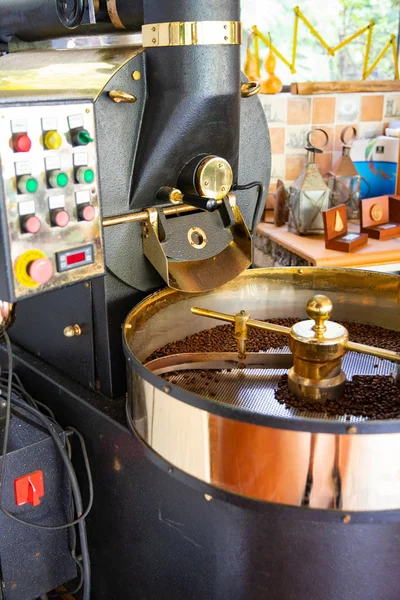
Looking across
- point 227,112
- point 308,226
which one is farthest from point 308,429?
point 308,226

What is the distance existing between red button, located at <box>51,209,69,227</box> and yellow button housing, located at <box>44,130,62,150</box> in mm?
105

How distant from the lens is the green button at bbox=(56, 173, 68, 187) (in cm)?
108

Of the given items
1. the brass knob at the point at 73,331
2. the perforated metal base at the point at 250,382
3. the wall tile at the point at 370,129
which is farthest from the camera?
the wall tile at the point at 370,129

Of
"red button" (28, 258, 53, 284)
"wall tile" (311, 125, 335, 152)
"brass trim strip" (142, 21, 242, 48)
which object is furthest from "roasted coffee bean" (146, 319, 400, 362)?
"wall tile" (311, 125, 335, 152)

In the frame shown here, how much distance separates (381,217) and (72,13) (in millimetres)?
1870

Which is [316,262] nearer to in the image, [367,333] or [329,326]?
[367,333]

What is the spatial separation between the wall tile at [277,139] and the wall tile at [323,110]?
19cm

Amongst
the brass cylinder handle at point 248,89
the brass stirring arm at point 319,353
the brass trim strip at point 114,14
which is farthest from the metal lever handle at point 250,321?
the brass trim strip at point 114,14

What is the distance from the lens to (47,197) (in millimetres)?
1071

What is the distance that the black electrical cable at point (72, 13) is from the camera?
4.41 ft

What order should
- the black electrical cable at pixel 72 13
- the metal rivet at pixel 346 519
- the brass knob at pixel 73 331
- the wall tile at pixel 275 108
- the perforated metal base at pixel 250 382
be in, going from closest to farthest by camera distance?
the metal rivet at pixel 346 519, the perforated metal base at pixel 250 382, the black electrical cable at pixel 72 13, the brass knob at pixel 73 331, the wall tile at pixel 275 108

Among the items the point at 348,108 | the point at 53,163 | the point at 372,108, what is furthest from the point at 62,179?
the point at 372,108

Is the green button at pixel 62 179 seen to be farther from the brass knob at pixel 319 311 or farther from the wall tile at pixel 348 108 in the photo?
the wall tile at pixel 348 108

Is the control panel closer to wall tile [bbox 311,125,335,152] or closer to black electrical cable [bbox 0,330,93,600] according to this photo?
black electrical cable [bbox 0,330,93,600]
